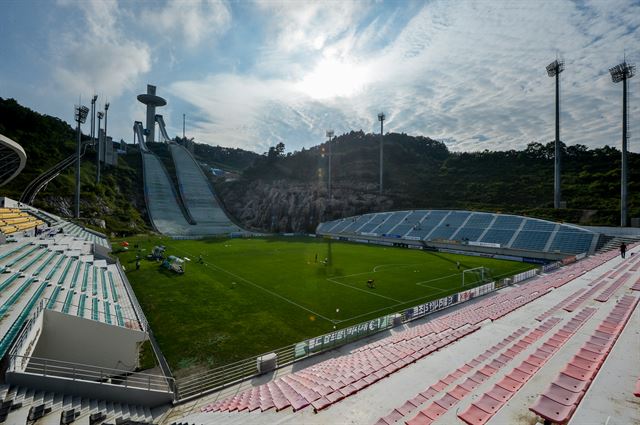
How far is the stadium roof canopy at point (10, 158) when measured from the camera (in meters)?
21.5

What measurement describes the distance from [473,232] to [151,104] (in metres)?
151

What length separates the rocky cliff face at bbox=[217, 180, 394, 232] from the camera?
258 feet

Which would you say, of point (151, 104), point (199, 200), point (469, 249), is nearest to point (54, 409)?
point (469, 249)

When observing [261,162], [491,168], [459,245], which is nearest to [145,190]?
[261,162]

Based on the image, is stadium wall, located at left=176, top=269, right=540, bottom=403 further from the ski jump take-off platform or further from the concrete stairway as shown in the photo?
the ski jump take-off platform

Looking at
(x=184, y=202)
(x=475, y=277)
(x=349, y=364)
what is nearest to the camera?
(x=349, y=364)

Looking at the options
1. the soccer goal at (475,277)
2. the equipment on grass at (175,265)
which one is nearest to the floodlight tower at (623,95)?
the soccer goal at (475,277)

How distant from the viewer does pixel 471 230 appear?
172 ft

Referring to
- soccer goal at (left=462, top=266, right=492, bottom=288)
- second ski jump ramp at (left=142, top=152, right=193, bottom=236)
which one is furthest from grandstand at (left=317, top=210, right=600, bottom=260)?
second ski jump ramp at (left=142, top=152, right=193, bottom=236)

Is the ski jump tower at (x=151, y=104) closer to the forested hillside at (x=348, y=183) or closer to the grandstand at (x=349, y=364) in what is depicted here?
the forested hillside at (x=348, y=183)

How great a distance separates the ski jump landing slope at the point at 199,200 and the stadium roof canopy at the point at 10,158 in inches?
1532

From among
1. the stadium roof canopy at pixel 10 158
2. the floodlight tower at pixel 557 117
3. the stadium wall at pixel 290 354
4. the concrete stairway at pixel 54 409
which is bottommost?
the stadium wall at pixel 290 354

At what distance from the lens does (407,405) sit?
7145mm

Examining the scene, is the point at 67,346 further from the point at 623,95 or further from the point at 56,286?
the point at 623,95
